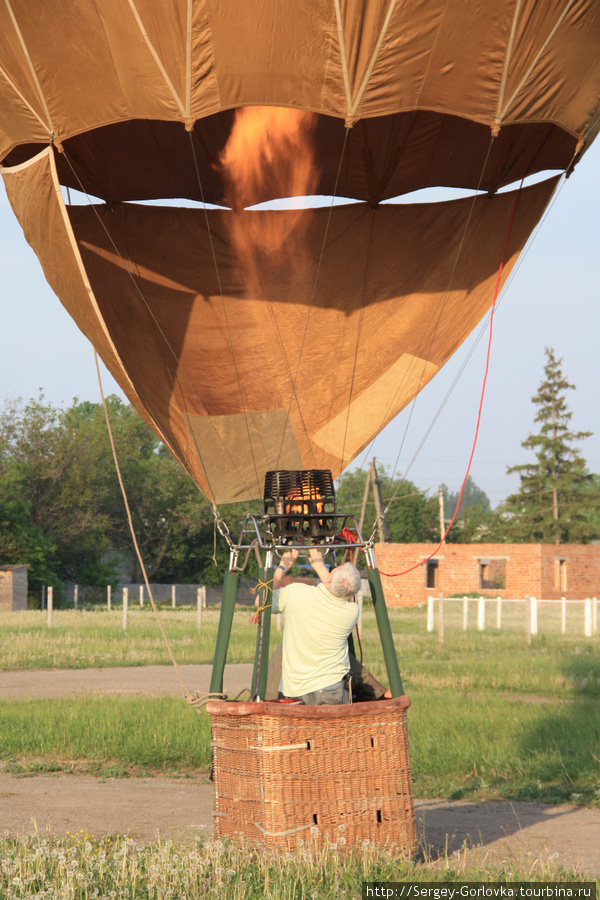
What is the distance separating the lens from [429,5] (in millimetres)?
6344

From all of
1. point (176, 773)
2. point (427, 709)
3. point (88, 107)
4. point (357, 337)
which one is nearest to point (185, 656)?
point (427, 709)

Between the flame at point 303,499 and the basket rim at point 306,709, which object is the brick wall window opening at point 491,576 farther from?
the basket rim at point 306,709

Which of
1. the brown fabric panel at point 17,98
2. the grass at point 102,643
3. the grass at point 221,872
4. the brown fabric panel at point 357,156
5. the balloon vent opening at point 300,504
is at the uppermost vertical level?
the brown fabric panel at point 357,156

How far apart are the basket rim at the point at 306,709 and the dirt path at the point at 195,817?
1072mm

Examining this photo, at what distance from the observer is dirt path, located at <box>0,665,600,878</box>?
6594mm

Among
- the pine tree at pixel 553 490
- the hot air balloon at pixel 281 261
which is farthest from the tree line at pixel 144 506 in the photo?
the hot air balloon at pixel 281 261

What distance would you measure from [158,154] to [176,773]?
573cm

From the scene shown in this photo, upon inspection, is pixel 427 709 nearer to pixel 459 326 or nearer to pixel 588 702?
pixel 588 702

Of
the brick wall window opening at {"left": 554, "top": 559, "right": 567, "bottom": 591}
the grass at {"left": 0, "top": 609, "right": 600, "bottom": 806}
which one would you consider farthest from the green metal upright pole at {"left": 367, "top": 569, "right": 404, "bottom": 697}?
the brick wall window opening at {"left": 554, "top": 559, "right": 567, "bottom": 591}

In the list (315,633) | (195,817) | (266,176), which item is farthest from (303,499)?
(266,176)

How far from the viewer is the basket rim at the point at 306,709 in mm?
5555

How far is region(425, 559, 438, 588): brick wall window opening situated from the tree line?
2.42m

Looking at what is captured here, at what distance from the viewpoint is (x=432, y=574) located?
49.0 m

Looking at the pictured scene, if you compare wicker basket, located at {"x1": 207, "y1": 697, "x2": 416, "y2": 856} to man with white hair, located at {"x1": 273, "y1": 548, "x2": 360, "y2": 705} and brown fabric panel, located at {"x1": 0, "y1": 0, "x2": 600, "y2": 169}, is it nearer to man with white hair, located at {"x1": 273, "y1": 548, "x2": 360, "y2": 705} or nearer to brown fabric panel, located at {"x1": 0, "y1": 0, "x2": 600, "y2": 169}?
man with white hair, located at {"x1": 273, "y1": 548, "x2": 360, "y2": 705}
